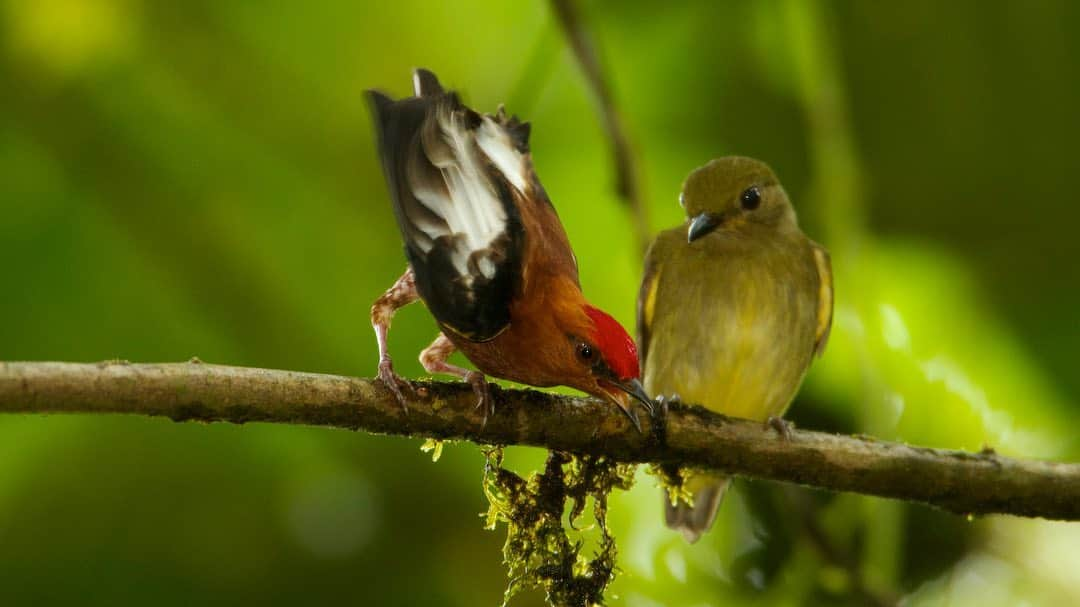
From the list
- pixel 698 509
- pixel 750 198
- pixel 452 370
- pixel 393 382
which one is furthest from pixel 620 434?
pixel 750 198

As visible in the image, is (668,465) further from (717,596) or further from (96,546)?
(96,546)

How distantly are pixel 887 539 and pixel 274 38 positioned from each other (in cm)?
312

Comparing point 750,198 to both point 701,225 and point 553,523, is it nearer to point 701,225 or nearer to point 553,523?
point 701,225

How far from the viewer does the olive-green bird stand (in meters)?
Answer: 4.29

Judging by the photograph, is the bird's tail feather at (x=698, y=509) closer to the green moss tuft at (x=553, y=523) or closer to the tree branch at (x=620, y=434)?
the green moss tuft at (x=553, y=523)

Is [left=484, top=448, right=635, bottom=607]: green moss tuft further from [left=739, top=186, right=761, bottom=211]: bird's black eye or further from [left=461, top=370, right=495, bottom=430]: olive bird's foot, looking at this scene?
[left=739, top=186, right=761, bottom=211]: bird's black eye

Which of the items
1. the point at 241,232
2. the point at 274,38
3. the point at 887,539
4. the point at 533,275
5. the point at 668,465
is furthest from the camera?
the point at 274,38

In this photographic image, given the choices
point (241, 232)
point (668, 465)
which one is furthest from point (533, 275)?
point (241, 232)

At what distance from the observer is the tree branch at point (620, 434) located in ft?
8.13

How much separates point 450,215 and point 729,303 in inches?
71.8

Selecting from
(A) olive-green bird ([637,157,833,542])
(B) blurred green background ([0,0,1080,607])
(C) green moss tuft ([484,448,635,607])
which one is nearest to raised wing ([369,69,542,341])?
(C) green moss tuft ([484,448,635,607])

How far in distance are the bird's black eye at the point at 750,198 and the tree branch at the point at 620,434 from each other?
4.68 feet

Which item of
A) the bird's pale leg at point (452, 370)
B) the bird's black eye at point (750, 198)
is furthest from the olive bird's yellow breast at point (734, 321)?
the bird's pale leg at point (452, 370)

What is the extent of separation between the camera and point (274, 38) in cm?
506
